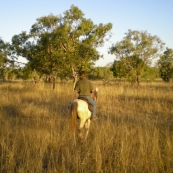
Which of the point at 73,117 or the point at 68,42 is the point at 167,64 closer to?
the point at 68,42

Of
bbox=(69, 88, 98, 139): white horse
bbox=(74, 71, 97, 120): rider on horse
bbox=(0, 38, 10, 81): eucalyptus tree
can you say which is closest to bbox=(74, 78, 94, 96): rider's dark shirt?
bbox=(74, 71, 97, 120): rider on horse

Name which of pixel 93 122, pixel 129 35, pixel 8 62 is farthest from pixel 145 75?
pixel 93 122

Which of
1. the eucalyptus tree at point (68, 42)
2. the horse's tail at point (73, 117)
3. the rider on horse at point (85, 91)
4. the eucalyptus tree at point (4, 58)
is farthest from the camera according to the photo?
the eucalyptus tree at point (4, 58)

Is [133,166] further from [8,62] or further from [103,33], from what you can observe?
[8,62]

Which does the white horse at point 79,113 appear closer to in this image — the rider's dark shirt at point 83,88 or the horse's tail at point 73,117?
the horse's tail at point 73,117

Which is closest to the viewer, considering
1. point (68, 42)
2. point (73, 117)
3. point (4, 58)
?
point (73, 117)

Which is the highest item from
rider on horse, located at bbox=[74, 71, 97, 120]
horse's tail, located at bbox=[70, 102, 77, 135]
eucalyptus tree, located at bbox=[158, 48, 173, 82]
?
eucalyptus tree, located at bbox=[158, 48, 173, 82]

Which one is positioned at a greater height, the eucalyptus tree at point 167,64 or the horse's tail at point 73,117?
the eucalyptus tree at point 167,64

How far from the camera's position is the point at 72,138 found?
19.2ft

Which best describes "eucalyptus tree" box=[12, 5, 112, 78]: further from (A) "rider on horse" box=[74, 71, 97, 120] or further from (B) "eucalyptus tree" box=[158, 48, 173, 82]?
(B) "eucalyptus tree" box=[158, 48, 173, 82]

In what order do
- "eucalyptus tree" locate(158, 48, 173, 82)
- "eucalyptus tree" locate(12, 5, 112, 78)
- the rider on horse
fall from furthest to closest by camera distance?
1. "eucalyptus tree" locate(158, 48, 173, 82)
2. "eucalyptus tree" locate(12, 5, 112, 78)
3. the rider on horse

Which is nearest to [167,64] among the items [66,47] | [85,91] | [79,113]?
[66,47]

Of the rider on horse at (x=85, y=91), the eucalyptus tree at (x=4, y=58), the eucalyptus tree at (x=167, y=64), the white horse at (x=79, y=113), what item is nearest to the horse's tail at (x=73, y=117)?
the white horse at (x=79, y=113)

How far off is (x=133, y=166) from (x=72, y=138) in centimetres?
221
